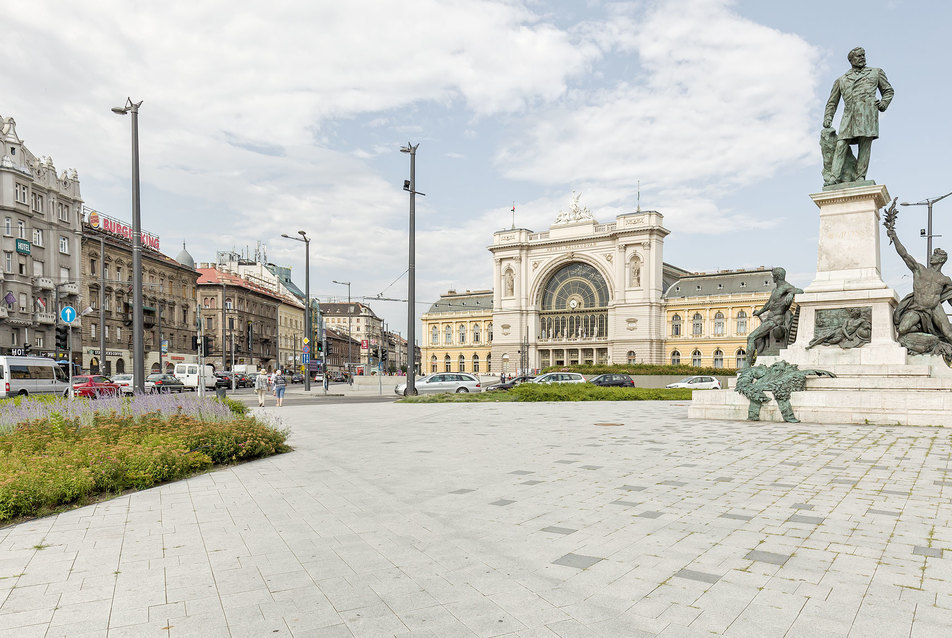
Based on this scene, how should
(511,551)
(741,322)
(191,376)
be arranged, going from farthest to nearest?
(741,322) → (191,376) → (511,551)

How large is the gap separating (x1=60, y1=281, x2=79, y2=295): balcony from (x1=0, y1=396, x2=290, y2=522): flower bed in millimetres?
44222

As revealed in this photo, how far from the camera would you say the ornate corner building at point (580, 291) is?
88.6m

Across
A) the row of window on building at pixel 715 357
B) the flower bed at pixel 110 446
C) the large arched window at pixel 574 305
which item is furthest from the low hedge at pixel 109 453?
the large arched window at pixel 574 305

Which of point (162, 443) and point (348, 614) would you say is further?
point (162, 443)

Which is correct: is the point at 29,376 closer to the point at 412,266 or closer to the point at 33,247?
the point at 412,266

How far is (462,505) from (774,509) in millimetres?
3361

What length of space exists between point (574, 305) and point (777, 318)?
81455 millimetres

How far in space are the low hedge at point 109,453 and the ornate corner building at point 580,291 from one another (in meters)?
77.4

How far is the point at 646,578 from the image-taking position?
4516 millimetres

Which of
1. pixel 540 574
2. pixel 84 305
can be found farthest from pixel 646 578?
pixel 84 305

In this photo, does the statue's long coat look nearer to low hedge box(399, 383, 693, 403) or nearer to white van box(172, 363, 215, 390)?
low hedge box(399, 383, 693, 403)

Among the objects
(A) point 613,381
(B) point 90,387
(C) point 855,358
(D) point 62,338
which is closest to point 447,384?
(A) point 613,381

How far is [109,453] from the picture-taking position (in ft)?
26.0

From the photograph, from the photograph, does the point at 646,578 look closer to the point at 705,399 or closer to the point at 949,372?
the point at 705,399
